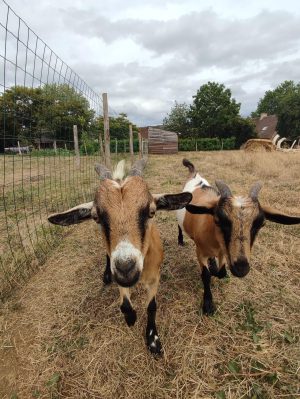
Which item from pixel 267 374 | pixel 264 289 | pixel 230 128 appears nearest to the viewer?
pixel 267 374

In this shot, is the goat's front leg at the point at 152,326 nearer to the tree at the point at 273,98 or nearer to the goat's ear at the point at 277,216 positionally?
the goat's ear at the point at 277,216

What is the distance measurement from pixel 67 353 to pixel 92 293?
86 cm

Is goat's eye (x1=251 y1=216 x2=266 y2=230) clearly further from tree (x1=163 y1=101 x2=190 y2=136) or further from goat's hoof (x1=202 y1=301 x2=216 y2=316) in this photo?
tree (x1=163 y1=101 x2=190 y2=136)

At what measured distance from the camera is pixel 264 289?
10.4ft

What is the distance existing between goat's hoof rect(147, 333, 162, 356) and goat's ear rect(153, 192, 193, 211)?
1.10 metres

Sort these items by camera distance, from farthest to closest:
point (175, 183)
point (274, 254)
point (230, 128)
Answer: point (230, 128), point (175, 183), point (274, 254)

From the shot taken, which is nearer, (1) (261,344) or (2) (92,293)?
(1) (261,344)

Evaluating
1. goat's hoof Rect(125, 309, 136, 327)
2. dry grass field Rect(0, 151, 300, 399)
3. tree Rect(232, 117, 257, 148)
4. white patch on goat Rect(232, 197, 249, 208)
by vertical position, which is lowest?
dry grass field Rect(0, 151, 300, 399)

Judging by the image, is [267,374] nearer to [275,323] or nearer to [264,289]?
[275,323]

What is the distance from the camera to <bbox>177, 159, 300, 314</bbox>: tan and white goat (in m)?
2.34

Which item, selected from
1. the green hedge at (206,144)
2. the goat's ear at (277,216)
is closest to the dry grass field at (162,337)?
the goat's ear at (277,216)

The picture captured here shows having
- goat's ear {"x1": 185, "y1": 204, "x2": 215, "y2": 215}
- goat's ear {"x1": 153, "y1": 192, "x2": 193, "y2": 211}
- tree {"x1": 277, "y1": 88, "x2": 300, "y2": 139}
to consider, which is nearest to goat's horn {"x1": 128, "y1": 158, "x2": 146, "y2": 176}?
goat's ear {"x1": 153, "y1": 192, "x2": 193, "y2": 211}

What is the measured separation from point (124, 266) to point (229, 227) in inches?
43.3

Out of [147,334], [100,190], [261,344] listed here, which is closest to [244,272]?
[261,344]
